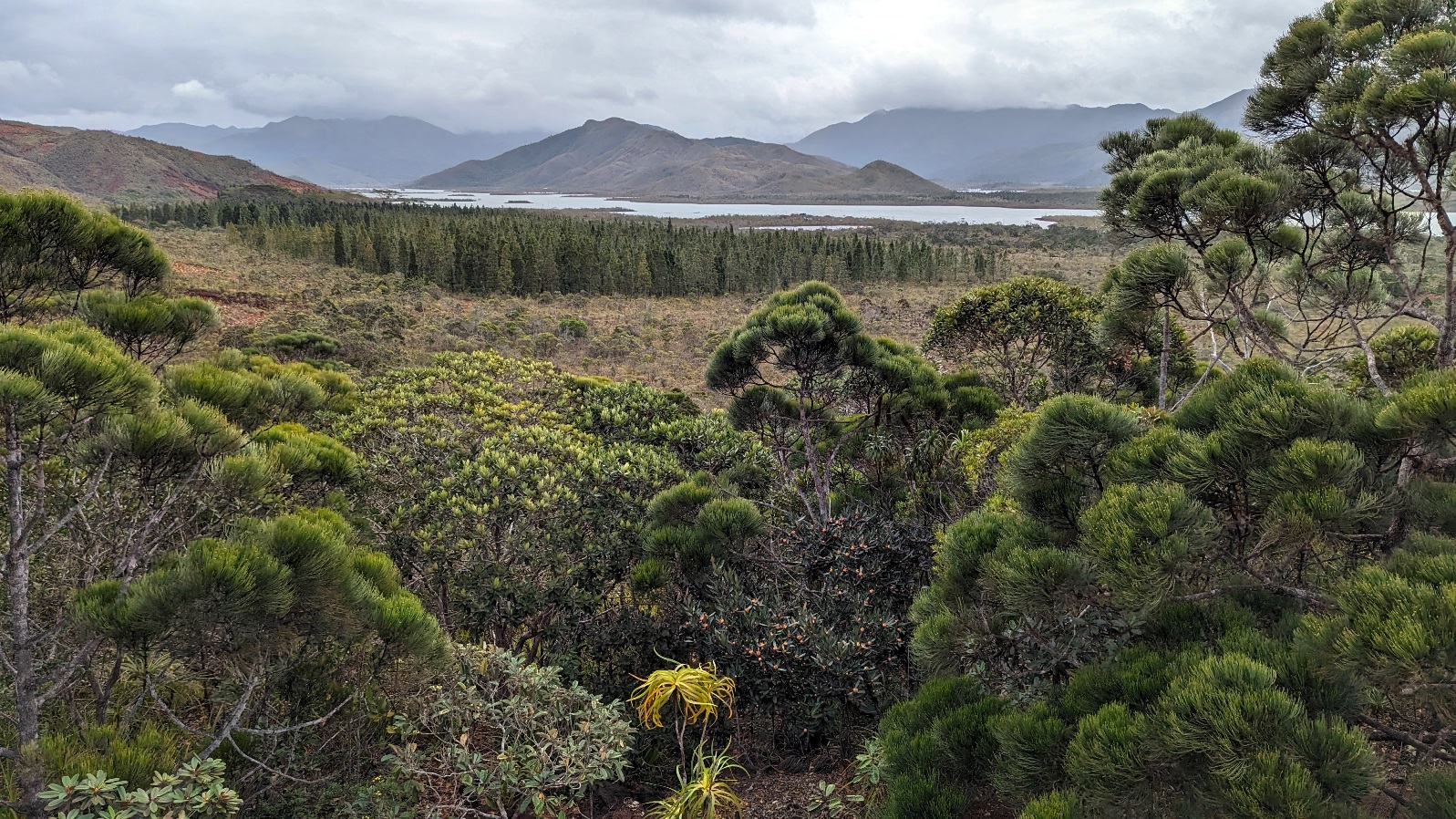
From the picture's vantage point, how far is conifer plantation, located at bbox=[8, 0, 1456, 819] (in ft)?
7.37

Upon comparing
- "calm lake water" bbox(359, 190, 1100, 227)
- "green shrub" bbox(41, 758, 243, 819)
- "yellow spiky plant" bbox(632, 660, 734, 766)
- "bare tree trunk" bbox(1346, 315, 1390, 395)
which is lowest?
"yellow spiky plant" bbox(632, 660, 734, 766)

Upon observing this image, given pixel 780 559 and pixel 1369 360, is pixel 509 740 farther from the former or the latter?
pixel 1369 360

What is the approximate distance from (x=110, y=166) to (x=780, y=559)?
539 feet

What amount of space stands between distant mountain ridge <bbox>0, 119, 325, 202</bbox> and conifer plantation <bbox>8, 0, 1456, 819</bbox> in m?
141

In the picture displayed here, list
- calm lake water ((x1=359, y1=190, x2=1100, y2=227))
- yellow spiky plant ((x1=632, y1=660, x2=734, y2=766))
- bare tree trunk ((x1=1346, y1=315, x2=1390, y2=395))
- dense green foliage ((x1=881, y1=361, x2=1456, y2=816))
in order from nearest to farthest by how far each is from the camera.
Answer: dense green foliage ((x1=881, y1=361, x2=1456, y2=816))
yellow spiky plant ((x1=632, y1=660, x2=734, y2=766))
bare tree trunk ((x1=1346, y1=315, x2=1390, y2=395))
calm lake water ((x1=359, y1=190, x2=1100, y2=227))

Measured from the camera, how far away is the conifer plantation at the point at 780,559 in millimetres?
2246

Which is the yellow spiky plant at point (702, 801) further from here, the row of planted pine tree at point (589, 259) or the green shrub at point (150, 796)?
the row of planted pine tree at point (589, 259)

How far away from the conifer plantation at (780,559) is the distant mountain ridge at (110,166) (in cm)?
14097

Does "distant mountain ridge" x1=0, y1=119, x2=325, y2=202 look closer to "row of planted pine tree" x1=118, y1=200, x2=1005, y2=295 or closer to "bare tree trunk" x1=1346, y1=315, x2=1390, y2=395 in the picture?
"row of planted pine tree" x1=118, y1=200, x2=1005, y2=295

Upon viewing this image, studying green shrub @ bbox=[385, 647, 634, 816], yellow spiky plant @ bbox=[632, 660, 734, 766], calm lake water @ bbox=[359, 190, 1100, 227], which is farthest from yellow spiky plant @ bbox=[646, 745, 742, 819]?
calm lake water @ bbox=[359, 190, 1100, 227]

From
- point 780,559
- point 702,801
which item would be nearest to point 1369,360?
point 780,559

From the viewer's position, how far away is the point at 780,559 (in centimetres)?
529

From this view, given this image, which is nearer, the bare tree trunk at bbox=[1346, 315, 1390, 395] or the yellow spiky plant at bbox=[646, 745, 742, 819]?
the yellow spiky plant at bbox=[646, 745, 742, 819]

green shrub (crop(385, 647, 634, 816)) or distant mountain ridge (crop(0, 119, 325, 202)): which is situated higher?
distant mountain ridge (crop(0, 119, 325, 202))
